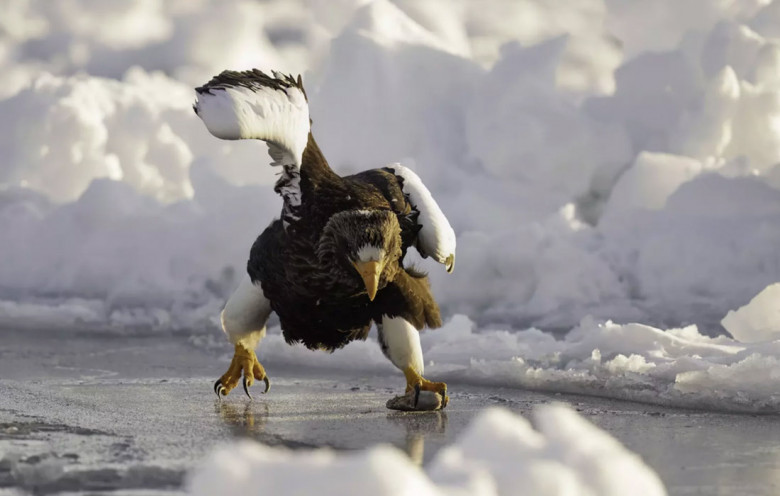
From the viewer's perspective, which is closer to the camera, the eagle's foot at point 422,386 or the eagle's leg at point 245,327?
the eagle's foot at point 422,386

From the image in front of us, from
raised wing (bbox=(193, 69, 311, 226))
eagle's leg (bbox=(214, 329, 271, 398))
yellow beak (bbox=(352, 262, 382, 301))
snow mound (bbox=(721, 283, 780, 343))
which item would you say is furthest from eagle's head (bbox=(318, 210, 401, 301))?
snow mound (bbox=(721, 283, 780, 343))

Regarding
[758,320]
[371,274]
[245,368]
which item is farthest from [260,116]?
[758,320]

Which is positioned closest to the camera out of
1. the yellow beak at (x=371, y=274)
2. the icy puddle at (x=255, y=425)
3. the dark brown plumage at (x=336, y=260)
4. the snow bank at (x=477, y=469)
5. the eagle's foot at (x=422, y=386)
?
the snow bank at (x=477, y=469)

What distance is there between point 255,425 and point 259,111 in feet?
4.94

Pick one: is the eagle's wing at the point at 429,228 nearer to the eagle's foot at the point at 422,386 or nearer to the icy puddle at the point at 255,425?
the eagle's foot at the point at 422,386

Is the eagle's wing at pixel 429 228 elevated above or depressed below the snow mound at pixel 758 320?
above

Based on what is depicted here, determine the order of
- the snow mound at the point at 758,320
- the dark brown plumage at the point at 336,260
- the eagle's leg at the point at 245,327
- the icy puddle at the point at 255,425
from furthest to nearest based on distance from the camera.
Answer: the snow mound at the point at 758,320 → the eagle's leg at the point at 245,327 → the dark brown plumage at the point at 336,260 → the icy puddle at the point at 255,425

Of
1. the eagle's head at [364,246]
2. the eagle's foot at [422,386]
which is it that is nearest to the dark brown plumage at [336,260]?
the eagle's head at [364,246]

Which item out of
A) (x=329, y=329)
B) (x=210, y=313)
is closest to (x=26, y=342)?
(x=210, y=313)

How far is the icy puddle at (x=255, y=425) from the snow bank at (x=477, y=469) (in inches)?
24.6

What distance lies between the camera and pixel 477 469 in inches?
108

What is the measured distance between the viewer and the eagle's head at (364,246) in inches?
191

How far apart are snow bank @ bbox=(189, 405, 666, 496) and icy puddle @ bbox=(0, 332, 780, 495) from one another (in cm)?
63

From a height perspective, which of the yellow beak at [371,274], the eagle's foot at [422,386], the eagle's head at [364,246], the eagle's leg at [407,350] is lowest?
the eagle's foot at [422,386]
